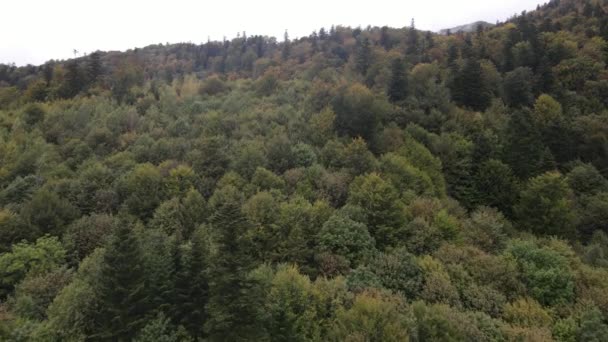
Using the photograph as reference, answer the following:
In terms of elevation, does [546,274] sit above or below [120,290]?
below

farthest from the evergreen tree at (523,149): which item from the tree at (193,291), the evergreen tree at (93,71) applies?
the evergreen tree at (93,71)

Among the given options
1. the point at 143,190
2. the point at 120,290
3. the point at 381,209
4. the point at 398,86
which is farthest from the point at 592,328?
the point at 398,86

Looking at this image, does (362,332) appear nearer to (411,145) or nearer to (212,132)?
(411,145)

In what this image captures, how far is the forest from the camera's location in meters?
23.1

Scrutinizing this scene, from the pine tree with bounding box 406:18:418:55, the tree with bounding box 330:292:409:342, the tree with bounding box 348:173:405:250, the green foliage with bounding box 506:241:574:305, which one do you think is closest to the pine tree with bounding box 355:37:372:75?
the pine tree with bounding box 406:18:418:55

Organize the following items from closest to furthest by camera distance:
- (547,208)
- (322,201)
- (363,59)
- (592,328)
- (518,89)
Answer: (592,328)
(322,201)
(547,208)
(518,89)
(363,59)

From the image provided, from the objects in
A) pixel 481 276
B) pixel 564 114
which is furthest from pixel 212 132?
pixel 564 114

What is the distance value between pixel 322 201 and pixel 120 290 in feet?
65.8

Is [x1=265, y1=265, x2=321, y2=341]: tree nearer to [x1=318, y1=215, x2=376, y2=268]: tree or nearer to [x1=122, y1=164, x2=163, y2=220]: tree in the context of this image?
[x1=318, y1=215, x2=376, y2=268]: tree

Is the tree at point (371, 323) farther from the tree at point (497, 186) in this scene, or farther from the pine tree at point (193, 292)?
the tree at point (497, 186)

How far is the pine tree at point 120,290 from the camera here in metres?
22.7

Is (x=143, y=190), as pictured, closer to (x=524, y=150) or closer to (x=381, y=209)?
(x=381, y=209)

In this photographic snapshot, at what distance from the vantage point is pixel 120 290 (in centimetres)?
2273

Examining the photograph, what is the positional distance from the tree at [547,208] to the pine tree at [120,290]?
1502 inches
